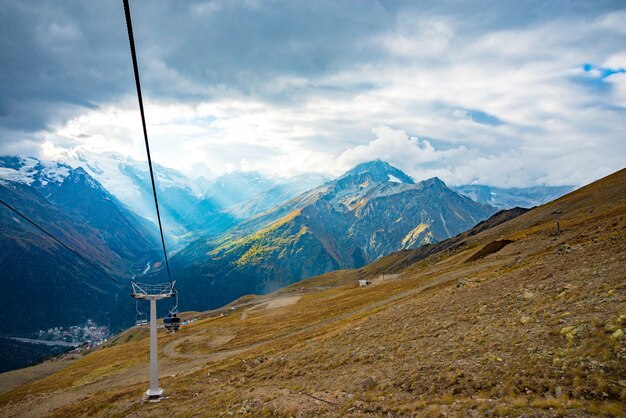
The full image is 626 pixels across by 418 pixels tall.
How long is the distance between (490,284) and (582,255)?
9594 mm

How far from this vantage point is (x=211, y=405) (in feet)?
95.2

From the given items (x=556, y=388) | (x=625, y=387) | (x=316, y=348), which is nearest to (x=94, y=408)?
(x=316, y=348)

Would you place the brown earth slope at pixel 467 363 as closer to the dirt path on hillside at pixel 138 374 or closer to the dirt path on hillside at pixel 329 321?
the dirt path on hillside at pixel 138 374

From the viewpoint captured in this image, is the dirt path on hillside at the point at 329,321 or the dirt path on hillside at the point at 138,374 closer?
the dirt path on hillside at the point at 138,374

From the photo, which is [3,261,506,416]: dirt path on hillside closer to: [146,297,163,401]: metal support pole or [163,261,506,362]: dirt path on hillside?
[163,261,506,362]: dirt path on hillside

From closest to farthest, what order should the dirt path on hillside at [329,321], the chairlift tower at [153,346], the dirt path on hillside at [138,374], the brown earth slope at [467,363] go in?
the brown earth slope at [467,363], the chairlift tower at [153,346], the dirt path on hillside at [138,374], the dirt path on hillside at [329,321]

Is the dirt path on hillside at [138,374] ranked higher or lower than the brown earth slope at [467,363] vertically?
lower

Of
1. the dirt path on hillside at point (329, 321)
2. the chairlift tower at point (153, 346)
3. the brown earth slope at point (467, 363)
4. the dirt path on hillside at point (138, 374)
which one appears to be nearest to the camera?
the brown earth slope at point (467, 363)

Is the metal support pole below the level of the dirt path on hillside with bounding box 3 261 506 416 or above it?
above

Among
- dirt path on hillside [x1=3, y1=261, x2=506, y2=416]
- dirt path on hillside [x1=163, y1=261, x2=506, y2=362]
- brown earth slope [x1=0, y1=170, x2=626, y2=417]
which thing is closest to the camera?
brown earth slope [x1=0, y1=170, x2=626, y2=417]

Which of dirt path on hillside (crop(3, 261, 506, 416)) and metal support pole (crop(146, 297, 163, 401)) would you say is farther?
dirt path on hillside (crop(3, 261, 506, 416))

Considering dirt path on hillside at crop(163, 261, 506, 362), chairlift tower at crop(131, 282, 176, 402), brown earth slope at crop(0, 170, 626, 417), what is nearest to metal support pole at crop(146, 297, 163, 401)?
chairlift tower at crop(131, 282, 176, 402)

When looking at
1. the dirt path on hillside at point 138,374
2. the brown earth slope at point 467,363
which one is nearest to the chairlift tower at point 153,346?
the brown earth slope at point 467,363

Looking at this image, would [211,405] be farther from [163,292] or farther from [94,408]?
[94,408]
